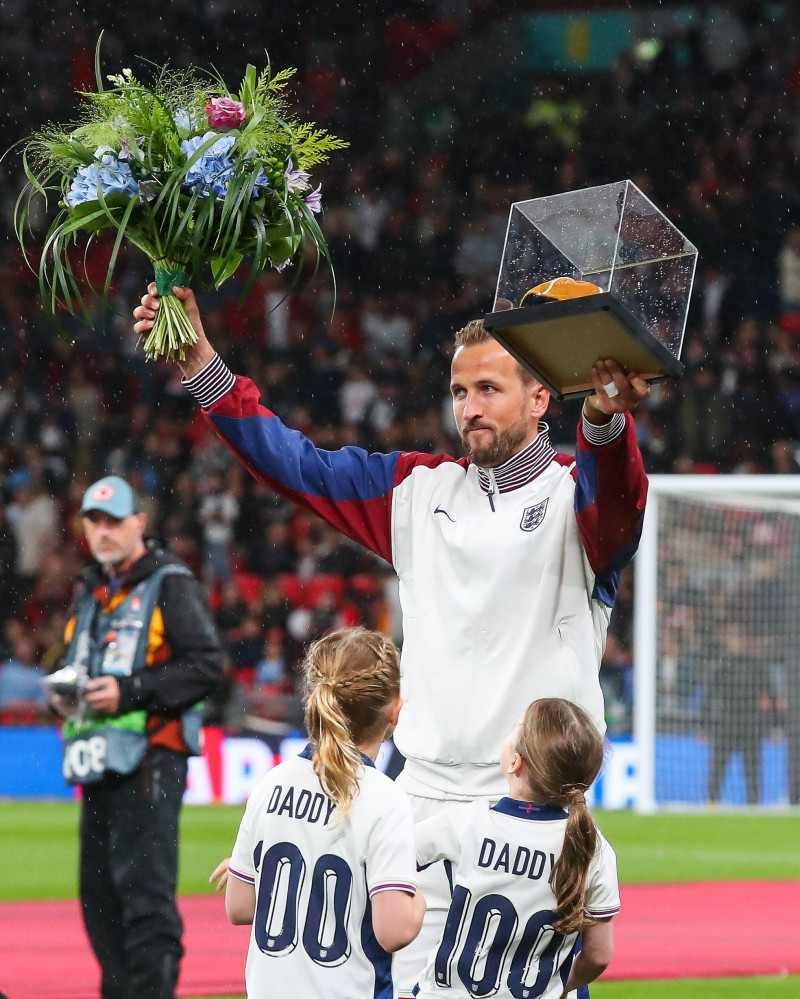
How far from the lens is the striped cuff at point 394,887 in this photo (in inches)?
120

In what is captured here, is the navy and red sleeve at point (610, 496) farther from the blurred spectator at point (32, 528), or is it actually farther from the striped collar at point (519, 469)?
the blurred spectator at point (32, 528)

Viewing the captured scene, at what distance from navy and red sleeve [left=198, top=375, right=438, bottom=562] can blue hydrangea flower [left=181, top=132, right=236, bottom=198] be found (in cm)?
50

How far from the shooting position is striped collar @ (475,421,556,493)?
12.3 feet

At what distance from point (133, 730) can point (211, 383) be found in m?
2.18

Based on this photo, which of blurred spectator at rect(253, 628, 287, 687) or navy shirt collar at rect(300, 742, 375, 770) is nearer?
navy shirt collar at rect(300, 742, 375, 770)

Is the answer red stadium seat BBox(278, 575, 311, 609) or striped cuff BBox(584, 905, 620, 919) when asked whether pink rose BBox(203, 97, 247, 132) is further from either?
red stadium seat BBox(278, 575, 311, 609)

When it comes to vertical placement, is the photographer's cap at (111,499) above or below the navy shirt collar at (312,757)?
above

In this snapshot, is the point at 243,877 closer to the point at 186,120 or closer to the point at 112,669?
the point at 186,120

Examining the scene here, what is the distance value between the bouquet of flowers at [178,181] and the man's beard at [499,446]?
0.61m

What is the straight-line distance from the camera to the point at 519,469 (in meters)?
3.75

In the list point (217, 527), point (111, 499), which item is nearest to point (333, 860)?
point (111, 499)

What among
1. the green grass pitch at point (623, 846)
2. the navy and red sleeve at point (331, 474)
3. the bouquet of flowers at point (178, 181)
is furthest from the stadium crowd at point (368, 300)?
the bouquet of flowers at point (178, 181)

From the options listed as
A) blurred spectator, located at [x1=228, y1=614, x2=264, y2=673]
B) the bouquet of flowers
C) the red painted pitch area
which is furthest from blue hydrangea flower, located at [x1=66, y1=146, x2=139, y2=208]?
blurred spectator, located at [x1=228, y1=614, x2=264, y2=673]

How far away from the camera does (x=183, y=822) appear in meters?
12.5
